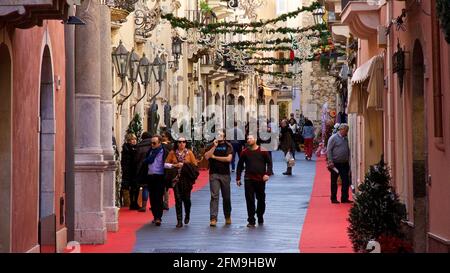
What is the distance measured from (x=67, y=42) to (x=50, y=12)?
5.11 m

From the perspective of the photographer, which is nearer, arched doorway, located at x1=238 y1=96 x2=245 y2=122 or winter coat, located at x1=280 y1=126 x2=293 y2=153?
winter coat, located at x1=280 y1=126 x2=293 y2=153

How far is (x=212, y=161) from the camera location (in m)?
22.9

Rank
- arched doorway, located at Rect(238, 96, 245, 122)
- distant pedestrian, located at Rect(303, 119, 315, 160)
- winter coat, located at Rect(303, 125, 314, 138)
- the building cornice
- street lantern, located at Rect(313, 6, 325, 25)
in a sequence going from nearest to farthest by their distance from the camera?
the building cornice < street lantern, located at Rect(313, 6, 325, 25) < winter coat, located at Rect(303, 125, 314, 138) < distant pedestrian, located at Rect(303, 119, 315, 160) < arched doorway, located at Rect(238, 96, 245, 122)

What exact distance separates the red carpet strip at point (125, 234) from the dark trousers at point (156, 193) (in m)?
0.39

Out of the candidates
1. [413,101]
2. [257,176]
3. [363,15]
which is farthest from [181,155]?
[413,101]

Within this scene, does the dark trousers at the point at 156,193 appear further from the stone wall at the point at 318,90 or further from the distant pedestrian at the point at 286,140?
the stone wall at the point at 318,90

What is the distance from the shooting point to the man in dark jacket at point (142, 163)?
24.2m

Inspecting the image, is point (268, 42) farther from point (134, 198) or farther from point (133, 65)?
point (134, 198)

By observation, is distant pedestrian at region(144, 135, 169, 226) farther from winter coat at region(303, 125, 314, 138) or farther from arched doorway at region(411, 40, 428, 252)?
winter coat at region(303, 125, 314, 138)

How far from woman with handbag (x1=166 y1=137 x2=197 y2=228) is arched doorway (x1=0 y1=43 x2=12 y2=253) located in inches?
343

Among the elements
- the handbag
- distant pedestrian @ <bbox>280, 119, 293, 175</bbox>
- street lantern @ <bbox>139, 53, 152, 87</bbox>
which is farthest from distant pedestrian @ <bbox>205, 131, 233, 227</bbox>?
distant pedestrian @ <bbox>280, 119, 293, 175</bbox>

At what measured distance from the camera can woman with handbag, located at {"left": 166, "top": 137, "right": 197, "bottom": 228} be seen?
22.7 m

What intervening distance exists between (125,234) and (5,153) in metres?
7.47

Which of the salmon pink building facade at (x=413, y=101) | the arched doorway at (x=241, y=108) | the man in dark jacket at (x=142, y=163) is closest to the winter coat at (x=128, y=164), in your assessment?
the man in dark jacket at (x=142, y=163)
